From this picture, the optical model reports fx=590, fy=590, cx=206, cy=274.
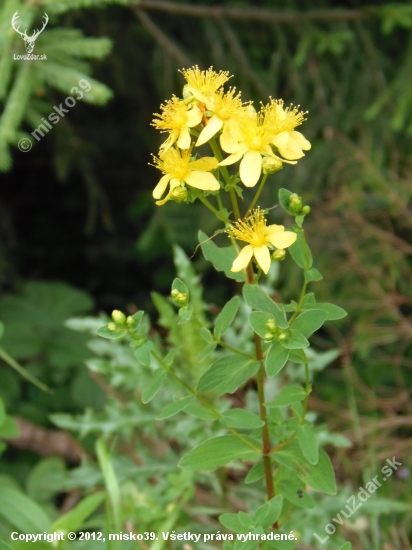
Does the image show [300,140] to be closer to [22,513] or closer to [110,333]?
[110,333]

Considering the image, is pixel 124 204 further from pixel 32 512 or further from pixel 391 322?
pixel 32 512

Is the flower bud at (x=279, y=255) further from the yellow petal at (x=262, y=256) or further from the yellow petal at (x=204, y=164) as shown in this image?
the yellow petal at (x=204, y=164)

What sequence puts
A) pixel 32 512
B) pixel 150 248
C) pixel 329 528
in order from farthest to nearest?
1. pixel 150 248
2. pixel 329 528
3. pixel 32 512

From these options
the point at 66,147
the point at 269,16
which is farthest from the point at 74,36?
the point at 269,16

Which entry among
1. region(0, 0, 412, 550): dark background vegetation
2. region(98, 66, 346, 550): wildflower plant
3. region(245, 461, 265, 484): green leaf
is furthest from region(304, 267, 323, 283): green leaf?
region(0, 0, 412, 550): dark background vegetation

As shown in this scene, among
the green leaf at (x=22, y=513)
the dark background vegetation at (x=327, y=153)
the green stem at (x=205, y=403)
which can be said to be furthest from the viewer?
the dark background vegetation at (x=327, y=153)

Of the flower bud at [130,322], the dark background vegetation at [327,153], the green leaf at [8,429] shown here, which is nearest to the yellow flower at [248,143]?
the flower bud at [130,322]

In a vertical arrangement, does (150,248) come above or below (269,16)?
below
